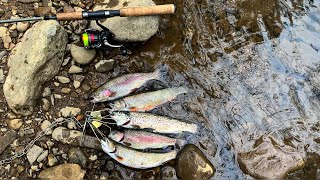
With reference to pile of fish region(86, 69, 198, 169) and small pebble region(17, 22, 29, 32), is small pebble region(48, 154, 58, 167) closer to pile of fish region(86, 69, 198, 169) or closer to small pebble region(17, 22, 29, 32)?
pile of fish region(86, 69, 198, 169)

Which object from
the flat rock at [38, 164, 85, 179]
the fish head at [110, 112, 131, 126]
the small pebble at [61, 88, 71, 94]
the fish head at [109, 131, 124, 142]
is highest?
the small pebble at [61, 88, 71, 94]

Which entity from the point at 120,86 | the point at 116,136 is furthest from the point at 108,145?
the point at 120,86

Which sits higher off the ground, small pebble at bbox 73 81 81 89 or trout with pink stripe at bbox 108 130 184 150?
small pebble at bbox 73 81 81 89

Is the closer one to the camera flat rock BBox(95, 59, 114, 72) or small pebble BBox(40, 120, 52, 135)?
small pebble BBox(40, 120, 52, 135)

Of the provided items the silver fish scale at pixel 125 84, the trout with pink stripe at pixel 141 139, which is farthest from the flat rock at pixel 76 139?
the silver fish scale at pixel 125 84

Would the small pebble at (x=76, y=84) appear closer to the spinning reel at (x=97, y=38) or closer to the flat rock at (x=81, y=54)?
the flat rock at (x=81, y=54)

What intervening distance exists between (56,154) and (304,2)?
460cm

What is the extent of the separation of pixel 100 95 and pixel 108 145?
75 cm

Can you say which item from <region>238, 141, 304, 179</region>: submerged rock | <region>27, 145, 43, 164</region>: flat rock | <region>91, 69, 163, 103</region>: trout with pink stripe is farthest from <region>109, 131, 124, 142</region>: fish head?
<region>238, 141, 304, 179</region>: submerged rock

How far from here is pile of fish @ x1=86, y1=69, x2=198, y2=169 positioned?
212 inches

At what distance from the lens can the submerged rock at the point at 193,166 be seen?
214 inches

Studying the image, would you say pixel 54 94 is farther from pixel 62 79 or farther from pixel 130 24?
pixel 130 24

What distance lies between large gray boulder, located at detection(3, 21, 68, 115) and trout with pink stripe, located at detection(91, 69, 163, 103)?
753mm

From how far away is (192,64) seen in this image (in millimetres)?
6133
